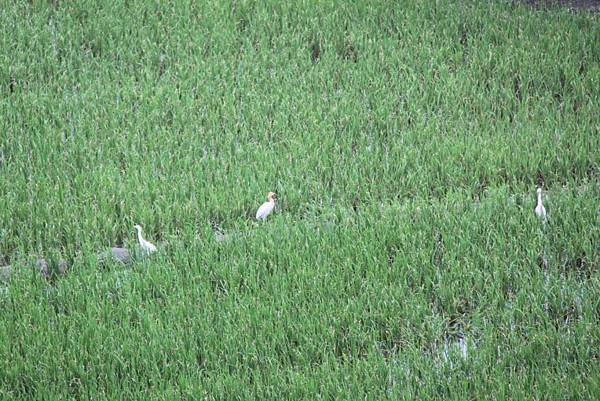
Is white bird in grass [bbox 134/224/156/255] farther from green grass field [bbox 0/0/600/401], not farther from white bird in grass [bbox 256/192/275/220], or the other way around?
white bird in grass [bbox 256/192/275/220]

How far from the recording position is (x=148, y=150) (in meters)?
8.62

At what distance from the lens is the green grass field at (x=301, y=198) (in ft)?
18.2

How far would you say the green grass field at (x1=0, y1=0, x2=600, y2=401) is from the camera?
5.55 metres

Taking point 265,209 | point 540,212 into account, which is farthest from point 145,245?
point 540,212

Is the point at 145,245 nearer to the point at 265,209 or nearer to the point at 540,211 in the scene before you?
the point at 265,209

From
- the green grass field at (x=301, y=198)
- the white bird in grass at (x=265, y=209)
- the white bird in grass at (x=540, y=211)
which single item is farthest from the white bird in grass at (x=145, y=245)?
the white bird in grass at (x=540, y=211)

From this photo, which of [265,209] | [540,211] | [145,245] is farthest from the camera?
[265,209]

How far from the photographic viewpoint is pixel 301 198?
779 cm

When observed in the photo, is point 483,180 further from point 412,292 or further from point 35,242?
point 35,242

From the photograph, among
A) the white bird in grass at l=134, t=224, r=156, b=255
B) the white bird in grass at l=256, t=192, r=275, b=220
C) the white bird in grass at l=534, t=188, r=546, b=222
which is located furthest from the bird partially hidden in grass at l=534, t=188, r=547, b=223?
the white bird in grass at l=134, t=224, r=156, b=255

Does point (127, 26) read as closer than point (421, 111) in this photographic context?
No

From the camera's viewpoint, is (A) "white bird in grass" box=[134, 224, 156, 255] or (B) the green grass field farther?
(A) "white bird in grass" box=[134, 224, 156, 255]

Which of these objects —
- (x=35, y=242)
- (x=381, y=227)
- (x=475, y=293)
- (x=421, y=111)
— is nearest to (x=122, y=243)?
(x=35, y=242)

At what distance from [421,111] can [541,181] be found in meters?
1.72
